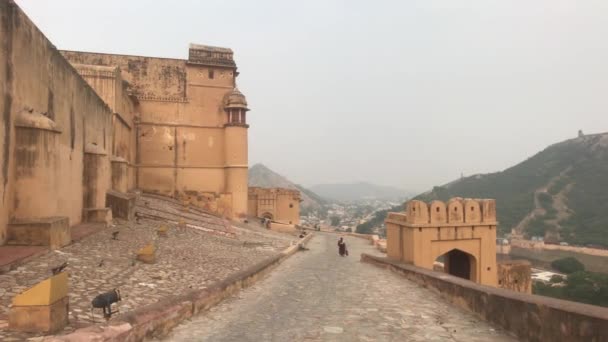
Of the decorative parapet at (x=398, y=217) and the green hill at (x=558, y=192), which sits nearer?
the decorative parapet at (x=398, y=217)

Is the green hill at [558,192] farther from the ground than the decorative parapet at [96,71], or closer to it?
closer to it

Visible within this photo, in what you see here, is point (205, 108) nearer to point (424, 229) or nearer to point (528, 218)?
→ point (424, 229)

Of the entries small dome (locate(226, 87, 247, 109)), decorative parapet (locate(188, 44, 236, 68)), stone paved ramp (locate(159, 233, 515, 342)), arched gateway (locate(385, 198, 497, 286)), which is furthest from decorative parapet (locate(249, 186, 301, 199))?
stone paved ramp (locate(159, 233, 515, 342))

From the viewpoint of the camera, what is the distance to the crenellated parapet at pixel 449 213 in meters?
12.1

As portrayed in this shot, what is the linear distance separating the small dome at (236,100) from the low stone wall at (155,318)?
2231cm

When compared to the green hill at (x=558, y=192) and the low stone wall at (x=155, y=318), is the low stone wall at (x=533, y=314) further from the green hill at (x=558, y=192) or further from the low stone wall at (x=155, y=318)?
the green hill at (x=558, y=192)

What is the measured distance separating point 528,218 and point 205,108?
87.4 m

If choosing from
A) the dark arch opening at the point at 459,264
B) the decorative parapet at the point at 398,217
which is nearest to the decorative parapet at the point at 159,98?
the decorative parapet at the point at 398,217

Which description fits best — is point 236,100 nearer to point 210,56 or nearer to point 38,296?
point 210,56

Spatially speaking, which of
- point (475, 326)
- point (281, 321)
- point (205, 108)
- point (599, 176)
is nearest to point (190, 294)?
point (281, 321)

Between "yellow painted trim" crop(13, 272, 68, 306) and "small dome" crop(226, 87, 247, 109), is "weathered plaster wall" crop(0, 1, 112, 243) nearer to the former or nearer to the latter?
"yellow painted trim" crop(13, 272, 68, 306)

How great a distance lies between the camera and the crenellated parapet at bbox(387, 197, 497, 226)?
12.1 m

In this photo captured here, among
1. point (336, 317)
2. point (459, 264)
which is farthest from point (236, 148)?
point (336, 317)

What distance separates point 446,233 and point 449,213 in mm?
618
